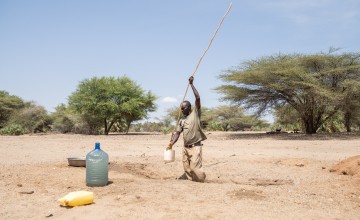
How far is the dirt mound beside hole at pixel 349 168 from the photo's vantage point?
287 inches

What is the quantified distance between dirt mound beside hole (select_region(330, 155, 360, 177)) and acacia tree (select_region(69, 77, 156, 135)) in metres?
22.0

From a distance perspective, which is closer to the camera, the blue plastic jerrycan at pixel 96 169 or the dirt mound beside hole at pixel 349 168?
the blue plastic jerrycan at pixel 96 169

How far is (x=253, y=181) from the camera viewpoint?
7.11 m

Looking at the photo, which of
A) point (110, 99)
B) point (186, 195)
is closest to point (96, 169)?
point (186, 195)

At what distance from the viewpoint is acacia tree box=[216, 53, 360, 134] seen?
1947cm

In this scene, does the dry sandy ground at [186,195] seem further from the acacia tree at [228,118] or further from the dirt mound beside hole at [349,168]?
the acacia tree at [228,118]

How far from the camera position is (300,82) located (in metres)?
18.7

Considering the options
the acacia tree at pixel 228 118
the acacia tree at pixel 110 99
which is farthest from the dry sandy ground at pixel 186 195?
the acacia tree at pixel 228 118

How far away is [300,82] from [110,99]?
1608cm

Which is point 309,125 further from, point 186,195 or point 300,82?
point 186,195

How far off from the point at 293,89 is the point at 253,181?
46.9 feet

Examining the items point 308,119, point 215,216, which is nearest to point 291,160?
point 215,216

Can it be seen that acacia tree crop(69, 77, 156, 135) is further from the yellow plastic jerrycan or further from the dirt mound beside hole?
the yellow plastic jerrycan

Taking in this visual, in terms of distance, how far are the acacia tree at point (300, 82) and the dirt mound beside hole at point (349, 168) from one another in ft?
35.3
